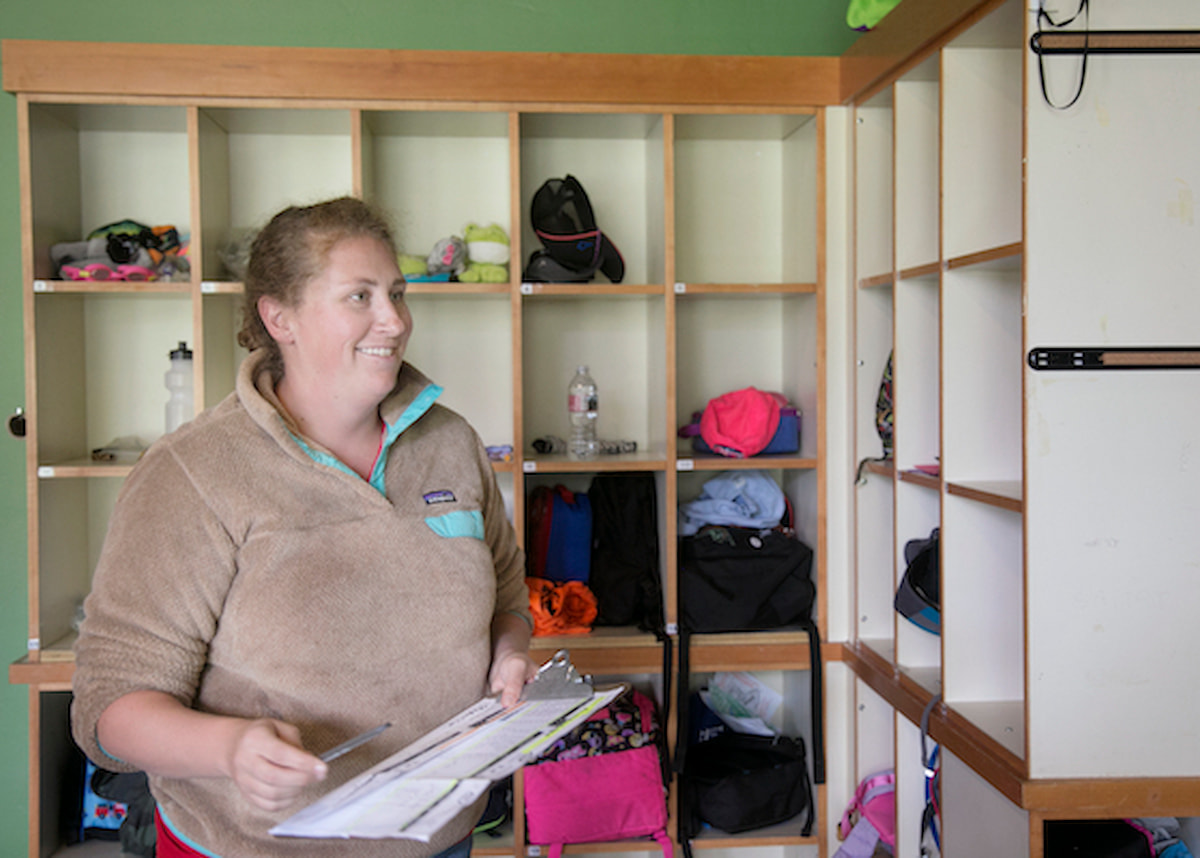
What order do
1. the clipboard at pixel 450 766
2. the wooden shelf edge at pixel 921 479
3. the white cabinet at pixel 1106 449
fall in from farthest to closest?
the wooden shelf edge at pixel 921 479, the white cabinet at pixel 1106 449, the clipboard at pixel 450 766

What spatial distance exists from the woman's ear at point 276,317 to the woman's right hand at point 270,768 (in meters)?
0.61

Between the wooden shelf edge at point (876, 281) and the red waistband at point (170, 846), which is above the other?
the wooden shelf edge at point (876, 281)

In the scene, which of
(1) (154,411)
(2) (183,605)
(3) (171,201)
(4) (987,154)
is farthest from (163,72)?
(4) (987,154)

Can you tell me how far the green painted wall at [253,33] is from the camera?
2805 mm

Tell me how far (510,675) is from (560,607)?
1146mm

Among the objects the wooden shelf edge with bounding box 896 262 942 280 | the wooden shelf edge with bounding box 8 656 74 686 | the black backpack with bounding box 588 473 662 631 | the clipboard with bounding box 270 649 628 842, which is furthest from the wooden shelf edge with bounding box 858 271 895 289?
the wooden shelf edge with bounding box 8 656 74 686

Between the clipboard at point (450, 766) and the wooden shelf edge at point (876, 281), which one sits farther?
the wooden shelf edge at point (876, 281)

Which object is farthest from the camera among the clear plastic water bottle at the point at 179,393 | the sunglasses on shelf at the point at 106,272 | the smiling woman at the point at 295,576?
the clear plastic water bottle at the point at 179,393

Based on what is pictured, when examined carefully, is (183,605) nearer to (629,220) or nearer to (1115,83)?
(1115,83)

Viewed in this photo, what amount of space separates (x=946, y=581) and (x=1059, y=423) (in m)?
0.48

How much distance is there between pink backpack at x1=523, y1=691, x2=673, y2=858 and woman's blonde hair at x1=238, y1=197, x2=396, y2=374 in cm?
146

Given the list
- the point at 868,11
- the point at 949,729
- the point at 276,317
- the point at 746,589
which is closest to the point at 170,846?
the point at 276,317

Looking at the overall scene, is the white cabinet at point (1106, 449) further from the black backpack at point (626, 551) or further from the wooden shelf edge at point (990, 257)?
the black backpack at point (626, 551)

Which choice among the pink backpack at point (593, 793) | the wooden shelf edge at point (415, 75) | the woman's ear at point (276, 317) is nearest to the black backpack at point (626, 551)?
the pink backpack at point (593, 793)
